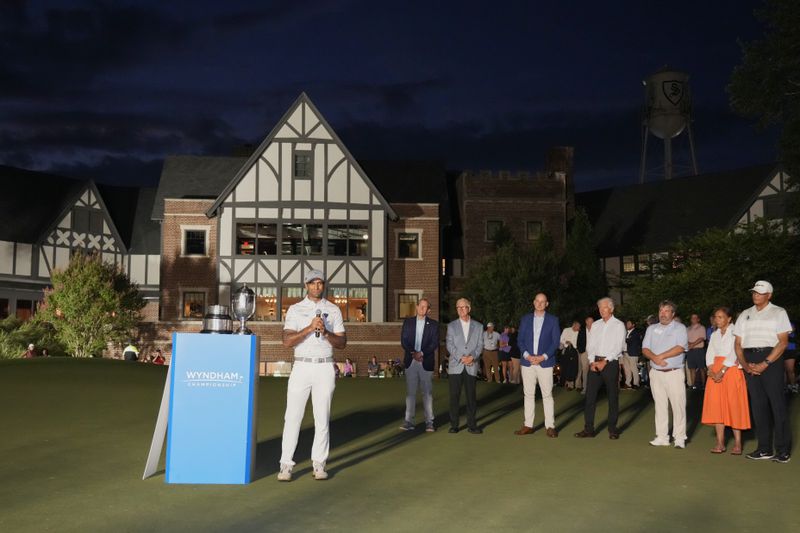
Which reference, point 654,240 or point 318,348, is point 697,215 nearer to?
point 654,240

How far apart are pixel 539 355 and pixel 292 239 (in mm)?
24621

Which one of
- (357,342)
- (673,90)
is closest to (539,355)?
(357,342)

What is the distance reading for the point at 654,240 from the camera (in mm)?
42781

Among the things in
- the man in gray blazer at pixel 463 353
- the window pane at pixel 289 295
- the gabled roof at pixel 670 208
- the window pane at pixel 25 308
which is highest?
the gabled roof at pixel 670 208

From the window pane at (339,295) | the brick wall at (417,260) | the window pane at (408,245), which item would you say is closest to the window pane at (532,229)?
the brick wall at (417,260)

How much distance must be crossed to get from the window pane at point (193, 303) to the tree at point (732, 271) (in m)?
18.5

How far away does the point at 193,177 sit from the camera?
3925cm

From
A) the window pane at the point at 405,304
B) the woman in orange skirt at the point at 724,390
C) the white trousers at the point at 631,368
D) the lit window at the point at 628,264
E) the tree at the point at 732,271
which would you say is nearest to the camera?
the woman in orange skirt at the point at 724,390

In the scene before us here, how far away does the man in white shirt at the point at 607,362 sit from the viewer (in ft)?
37.2

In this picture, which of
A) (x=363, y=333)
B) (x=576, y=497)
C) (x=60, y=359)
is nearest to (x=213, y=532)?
(x=576, y=497)

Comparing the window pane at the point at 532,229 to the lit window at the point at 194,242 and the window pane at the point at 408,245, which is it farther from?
the lit window at the point at 194,242

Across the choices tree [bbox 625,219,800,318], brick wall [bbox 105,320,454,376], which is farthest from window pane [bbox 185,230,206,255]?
tree [bbox 625,219,800,318]

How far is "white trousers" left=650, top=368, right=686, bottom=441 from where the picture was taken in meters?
10.6

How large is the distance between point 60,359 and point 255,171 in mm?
15603
